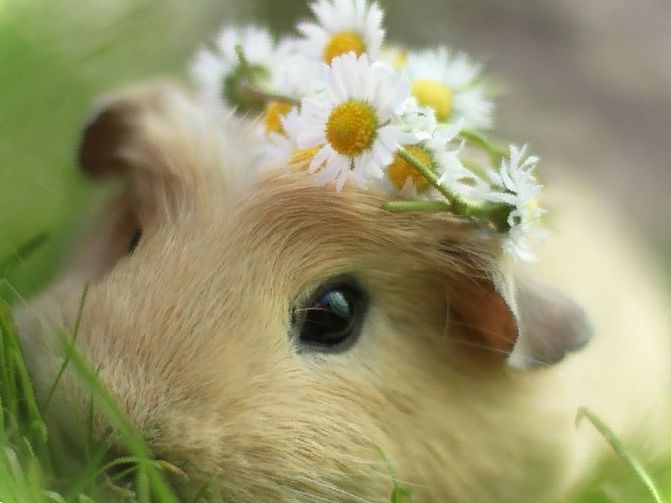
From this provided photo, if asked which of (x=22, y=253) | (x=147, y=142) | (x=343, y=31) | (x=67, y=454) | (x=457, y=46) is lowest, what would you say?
(x=67, y=454)

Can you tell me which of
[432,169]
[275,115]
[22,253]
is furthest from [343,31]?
[22,253]

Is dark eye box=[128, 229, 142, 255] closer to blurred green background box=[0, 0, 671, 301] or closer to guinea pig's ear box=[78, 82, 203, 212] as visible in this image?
guinea pig's ear box=[78, 82, 203, 212]

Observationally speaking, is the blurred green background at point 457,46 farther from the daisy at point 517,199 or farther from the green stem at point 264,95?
the daisy at point 517,199

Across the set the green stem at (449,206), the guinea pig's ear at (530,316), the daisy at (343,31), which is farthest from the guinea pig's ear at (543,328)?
the daisy at (343,31)

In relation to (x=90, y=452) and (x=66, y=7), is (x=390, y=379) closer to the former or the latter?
(x=90, y=452)

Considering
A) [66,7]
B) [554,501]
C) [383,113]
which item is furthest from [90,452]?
[66,7]

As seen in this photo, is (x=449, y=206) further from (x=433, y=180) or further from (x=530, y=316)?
(x=530, y=316)
